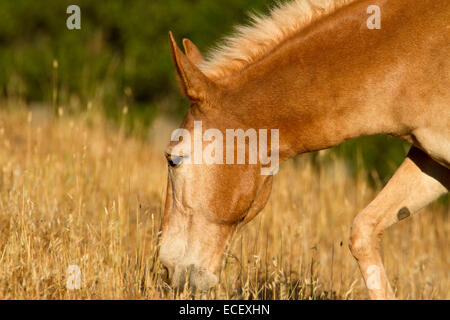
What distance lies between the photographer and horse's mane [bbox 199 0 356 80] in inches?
145

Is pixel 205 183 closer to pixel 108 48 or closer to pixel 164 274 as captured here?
pixel 164 274

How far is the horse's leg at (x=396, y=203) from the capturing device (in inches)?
148

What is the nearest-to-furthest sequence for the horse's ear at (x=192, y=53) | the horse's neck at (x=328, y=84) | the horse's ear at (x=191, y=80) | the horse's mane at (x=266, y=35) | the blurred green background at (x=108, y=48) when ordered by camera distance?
the horse's ear at (x=191, y=80) < the horse's neck at (x=328, y=84) < the horse's mane at (x=266, y=35) < the horse's ear at (x=192, y=53) < the blurred green background at (x=108, y=48)

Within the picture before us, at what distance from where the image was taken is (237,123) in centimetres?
359

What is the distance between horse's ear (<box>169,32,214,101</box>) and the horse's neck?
0.16 m

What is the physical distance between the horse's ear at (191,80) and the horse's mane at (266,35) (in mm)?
166

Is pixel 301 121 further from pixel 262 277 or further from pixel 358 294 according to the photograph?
pixel 358 294

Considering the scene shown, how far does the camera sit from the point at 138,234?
13.6ft

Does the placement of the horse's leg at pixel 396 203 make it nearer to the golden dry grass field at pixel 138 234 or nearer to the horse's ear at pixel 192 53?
the golden dry grass field at pixel 138 234

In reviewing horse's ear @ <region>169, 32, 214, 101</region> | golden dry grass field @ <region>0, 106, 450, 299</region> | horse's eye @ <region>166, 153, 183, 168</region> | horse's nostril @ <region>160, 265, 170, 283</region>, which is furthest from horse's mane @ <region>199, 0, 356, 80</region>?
horse's nostril @ <region>160, 265, 170, 283</region>

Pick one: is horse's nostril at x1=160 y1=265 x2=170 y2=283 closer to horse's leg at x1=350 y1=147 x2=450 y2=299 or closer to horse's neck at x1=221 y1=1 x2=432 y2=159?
horse's neck at x1=221 y1=1 x2=432 y2=159

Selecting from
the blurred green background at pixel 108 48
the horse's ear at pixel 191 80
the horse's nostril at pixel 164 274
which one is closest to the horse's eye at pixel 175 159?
the horse's ear at pixel 191 80

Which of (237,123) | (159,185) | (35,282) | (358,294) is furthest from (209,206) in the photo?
(159,185)
